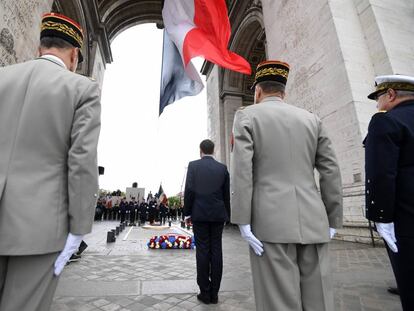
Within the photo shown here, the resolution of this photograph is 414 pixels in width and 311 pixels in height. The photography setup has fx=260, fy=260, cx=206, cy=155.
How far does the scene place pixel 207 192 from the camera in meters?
3.38

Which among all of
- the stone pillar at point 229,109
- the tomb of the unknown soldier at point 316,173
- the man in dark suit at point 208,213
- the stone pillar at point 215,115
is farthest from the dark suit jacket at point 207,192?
the stone pillar at point 229,109

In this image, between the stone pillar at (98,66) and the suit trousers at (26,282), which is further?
the stone pillar at (98,66)

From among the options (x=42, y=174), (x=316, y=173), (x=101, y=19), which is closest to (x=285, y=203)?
(x=42, y=174)

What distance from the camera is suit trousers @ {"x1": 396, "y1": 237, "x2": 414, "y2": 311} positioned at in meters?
1.66

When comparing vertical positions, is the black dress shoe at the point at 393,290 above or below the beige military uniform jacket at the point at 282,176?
below

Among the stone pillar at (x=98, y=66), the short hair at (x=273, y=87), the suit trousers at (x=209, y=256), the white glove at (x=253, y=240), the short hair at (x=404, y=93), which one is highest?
the stone pillar at (x=98, y=66)

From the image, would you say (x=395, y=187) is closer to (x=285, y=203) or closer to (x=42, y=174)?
(x=285, y=203)

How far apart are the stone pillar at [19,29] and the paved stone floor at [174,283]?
15.8 feet

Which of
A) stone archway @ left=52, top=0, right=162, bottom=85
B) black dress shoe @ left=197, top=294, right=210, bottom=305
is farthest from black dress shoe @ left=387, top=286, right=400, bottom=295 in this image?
stone archway @ left=52, top=0, right=162, bottom=85

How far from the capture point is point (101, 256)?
542cm

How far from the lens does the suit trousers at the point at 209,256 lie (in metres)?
2.92

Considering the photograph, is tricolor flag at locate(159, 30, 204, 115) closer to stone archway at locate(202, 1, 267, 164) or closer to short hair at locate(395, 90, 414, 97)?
short hair at locate(395, 90, 414, 97)

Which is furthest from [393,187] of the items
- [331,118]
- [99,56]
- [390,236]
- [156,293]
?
[99,56]

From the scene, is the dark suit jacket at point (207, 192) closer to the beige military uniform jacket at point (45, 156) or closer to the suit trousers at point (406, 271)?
the suit trousers at point (406, 271)
